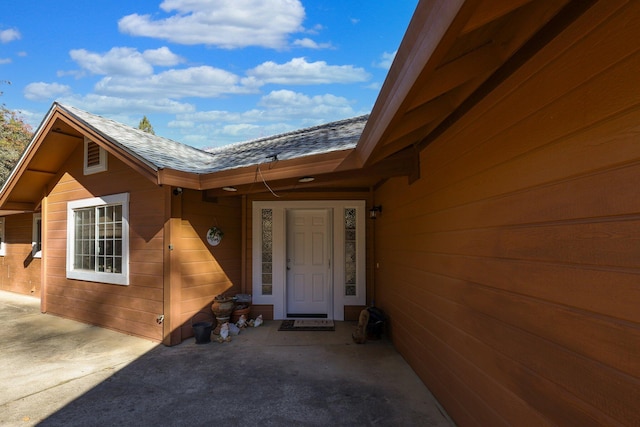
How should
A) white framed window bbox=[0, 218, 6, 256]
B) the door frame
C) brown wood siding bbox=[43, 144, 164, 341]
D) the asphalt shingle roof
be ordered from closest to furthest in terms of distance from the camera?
1. the asphalt shingle roof
2. brown wood siding bbox=[43, 144, 164, 341]
3. the door frame
4. white framed window bbox=[0, 218, 6, 256]

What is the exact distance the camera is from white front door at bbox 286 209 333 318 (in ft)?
19.7

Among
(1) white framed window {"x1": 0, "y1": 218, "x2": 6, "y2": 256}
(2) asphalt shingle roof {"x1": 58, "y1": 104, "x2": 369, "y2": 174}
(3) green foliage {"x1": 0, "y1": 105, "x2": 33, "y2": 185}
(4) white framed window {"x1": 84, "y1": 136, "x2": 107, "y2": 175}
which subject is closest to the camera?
(2) asphalt shingle roof {"x1": 58, "y1": 104, "x2": 369, "y2": 174}

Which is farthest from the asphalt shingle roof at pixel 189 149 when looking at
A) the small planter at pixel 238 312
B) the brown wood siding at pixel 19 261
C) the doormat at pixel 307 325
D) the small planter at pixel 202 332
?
the brown wood siding at pixel 19 261

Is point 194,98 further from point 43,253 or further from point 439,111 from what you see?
point 439,111

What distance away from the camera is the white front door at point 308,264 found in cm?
601

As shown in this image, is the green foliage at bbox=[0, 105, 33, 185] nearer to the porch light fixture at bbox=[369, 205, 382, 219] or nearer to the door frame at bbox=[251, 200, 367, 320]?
the door frame at bbox=[251, 200, 367, 320]

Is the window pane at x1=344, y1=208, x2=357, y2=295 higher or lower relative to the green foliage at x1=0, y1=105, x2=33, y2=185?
lower

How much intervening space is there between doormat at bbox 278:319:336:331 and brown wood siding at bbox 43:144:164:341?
1.89m

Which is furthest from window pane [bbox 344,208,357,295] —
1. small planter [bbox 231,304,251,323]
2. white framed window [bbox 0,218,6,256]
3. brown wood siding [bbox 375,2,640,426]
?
white framed window [bbox 0,218,6,256]

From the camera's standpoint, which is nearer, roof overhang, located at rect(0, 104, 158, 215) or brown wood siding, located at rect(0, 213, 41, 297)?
roof overhang, located at rect(0, 104, 158, 215)

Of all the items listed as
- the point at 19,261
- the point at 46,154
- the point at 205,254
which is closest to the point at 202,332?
the point at 205,254

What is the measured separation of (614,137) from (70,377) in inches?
192

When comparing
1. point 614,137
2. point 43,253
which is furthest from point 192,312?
point 614,137

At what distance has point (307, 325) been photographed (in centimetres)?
552
